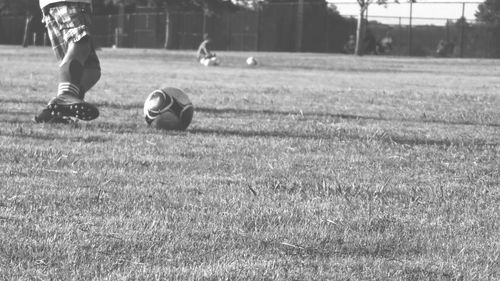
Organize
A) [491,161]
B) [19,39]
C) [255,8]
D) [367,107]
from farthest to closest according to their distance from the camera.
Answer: [19,39], [255,8], [367,107], [491,161]

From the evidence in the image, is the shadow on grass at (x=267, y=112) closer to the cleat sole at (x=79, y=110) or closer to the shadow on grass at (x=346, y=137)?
the cleat sole at (x=79, y=110)

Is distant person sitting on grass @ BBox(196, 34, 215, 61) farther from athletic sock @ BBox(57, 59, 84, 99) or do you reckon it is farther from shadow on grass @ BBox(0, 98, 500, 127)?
athletic sock @ BBox(57, 59, 84, 99)

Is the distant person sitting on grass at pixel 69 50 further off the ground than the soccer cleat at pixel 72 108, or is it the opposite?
the distant person sitting on grass at pixel 69 50

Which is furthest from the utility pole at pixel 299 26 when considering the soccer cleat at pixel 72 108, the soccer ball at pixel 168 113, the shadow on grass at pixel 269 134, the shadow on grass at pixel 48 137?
the shadow on grass at pixel 48 137

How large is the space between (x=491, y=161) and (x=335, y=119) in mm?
3586

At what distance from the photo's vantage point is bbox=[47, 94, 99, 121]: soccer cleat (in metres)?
7.96

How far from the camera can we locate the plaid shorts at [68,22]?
8.18m

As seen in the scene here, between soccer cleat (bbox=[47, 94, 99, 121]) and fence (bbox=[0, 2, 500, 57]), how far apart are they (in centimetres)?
4867

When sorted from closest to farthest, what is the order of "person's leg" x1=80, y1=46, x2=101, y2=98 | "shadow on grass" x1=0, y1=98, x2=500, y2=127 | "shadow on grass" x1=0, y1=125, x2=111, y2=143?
"shadow on grass" x1=0, y1=125, x2=111, y2=143 < "person's leg" x1=80, y1=46, x2=101, y2=98 < "shadow on grass" x1=0, y1=98, x2=500, y2=127

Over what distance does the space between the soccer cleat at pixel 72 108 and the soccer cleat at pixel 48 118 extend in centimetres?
6

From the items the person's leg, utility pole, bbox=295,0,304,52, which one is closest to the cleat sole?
the person's leg

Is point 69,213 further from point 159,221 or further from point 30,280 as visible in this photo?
point 30,280

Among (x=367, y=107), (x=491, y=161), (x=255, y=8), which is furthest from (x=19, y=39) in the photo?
(x=491, y=161)

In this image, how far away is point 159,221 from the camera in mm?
3967
